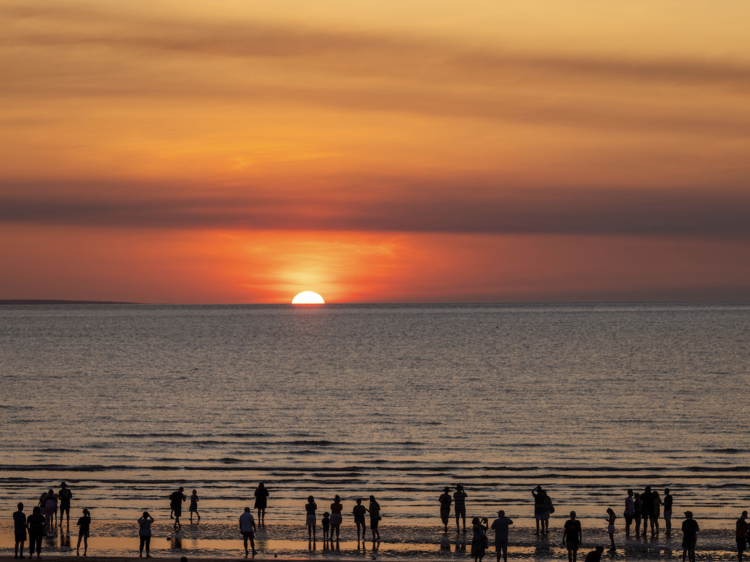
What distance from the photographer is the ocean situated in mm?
31203

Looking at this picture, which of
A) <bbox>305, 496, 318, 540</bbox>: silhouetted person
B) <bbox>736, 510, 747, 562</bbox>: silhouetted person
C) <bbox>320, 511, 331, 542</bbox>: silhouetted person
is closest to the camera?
<bbox>736, 510, 747, 562</bbox>: silhouetted person

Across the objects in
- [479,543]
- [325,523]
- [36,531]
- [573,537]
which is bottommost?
[479,543]

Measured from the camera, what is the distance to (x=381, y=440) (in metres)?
49.4

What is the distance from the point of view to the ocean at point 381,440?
31.2 m

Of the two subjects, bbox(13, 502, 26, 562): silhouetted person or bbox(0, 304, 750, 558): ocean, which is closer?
bbox(13, 502, 26, 562): silhouetted person

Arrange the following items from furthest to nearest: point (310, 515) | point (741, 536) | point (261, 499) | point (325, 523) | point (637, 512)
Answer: point (261, 499) → point (637, 512) → point (325, 523) → point (310, 515) → point (741, 536)

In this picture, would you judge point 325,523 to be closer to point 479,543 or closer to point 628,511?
point 479,543

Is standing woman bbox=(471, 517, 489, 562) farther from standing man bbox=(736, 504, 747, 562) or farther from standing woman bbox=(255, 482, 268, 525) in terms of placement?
standing woman bbox=(255, 482, 268, 525)

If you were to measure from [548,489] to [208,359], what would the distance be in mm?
87635

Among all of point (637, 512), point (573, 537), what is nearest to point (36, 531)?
point (573, 537)

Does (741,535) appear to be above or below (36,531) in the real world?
below

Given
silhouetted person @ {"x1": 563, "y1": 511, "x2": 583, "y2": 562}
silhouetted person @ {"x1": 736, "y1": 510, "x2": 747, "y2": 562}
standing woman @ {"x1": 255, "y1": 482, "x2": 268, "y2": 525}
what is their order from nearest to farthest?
silhouetted person @ {"x1": 563, "y1": 511, "x2": 583, "y2": 562}
silhouetted person @ {"x1": 736, "y1": 510, "x2": 747, "y2": 562}
standing woman @ {"x1": 255, "y1": 482, "x2": 268, "y2": 525}

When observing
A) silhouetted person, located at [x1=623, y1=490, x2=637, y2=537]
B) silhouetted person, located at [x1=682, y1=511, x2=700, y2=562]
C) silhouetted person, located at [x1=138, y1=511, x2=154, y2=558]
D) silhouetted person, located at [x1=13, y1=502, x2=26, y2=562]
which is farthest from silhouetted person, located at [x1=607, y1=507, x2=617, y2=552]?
silhouetted person, located at [x1=13, y1=502, x2=26, y2=562]

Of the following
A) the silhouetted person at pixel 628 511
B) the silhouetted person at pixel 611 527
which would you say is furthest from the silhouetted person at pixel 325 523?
the silhouetted person at pixel 628 511
